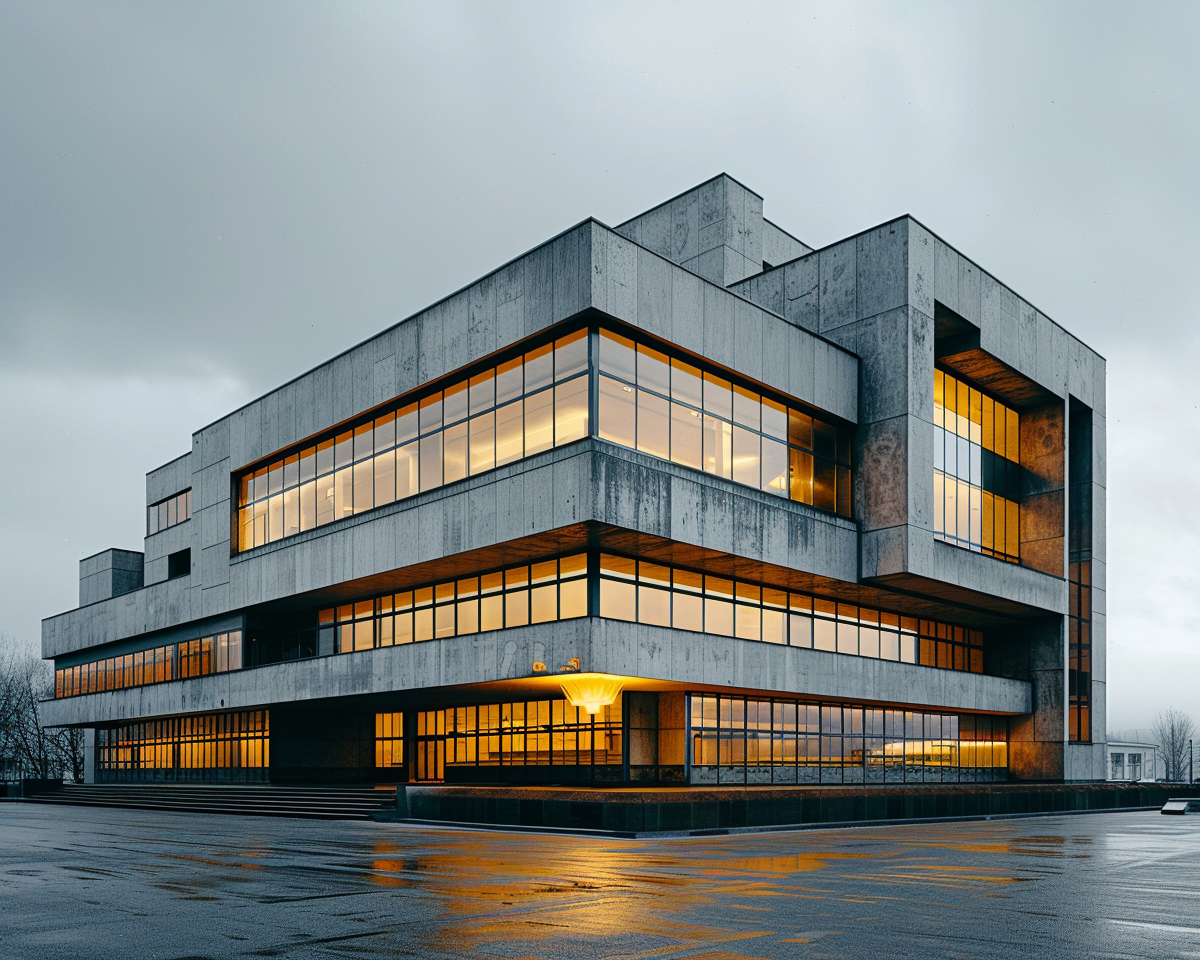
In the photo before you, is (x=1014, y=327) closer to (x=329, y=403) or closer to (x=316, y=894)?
(x=329, y=403)

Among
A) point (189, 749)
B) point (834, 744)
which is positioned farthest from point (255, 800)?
point (834, 744)

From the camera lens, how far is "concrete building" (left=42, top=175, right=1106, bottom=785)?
34094mm

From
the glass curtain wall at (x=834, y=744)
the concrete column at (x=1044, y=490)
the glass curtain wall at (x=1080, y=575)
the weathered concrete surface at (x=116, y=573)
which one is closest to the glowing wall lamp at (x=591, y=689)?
the glass curtain wall at (x=834, y=744)

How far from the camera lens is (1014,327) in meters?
47.7

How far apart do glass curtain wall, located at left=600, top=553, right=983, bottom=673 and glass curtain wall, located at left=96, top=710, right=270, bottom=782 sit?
2225 centimetres

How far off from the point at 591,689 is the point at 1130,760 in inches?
4788

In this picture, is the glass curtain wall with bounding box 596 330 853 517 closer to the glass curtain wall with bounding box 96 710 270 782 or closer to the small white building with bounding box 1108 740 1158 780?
the glass curtain wall with bounding box 96 710 270 782

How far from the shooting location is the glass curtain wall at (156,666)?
50.4 m

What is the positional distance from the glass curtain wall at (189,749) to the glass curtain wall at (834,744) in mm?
21512

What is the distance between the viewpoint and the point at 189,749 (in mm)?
56812

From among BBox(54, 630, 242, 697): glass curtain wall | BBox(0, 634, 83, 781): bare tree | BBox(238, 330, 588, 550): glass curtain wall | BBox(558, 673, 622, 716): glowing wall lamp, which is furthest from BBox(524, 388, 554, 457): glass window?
BBox(0, 634, 83, 781): bare tree

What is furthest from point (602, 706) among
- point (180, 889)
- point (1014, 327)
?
point (1014, 327)

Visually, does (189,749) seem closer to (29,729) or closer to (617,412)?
(617,412)

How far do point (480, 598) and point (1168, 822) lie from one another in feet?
77.7
